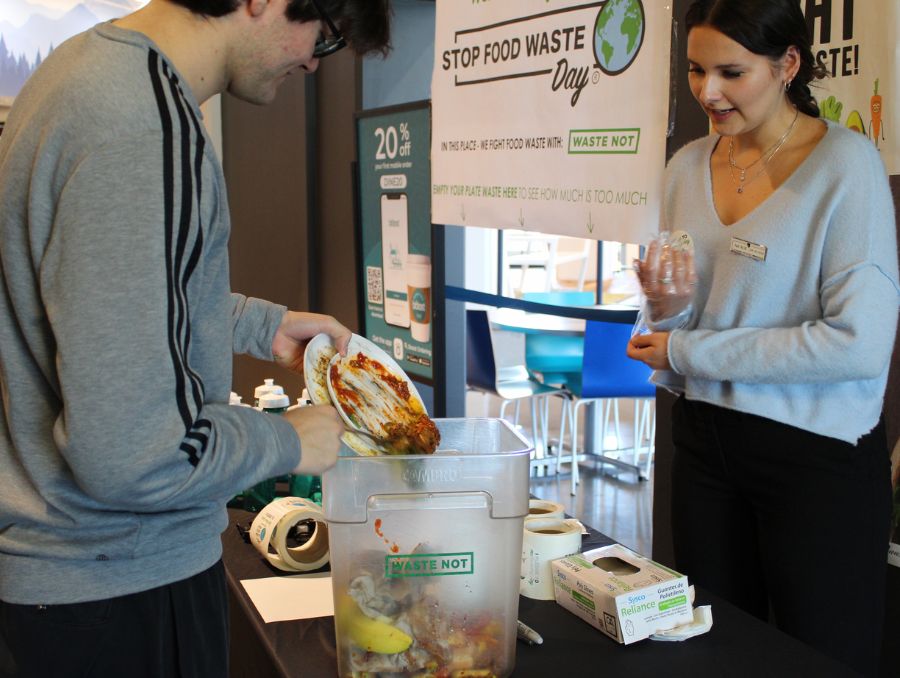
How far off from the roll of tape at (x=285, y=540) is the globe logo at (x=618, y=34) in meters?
1.31

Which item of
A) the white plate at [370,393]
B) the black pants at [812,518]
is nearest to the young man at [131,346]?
the white plate at [370,393]

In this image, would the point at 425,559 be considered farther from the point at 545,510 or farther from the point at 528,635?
the point at 545,510

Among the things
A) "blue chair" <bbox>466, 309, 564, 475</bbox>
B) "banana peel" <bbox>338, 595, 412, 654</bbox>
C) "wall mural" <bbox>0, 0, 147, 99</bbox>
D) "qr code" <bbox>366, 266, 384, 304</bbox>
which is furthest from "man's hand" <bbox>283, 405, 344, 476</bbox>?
"wall mural" <bbox>0, 0, 147, 99</bbox>

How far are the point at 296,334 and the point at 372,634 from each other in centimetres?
46

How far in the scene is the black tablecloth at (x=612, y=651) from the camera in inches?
47.8

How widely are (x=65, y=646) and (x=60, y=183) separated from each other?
0.49m

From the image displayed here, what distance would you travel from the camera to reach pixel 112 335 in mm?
860

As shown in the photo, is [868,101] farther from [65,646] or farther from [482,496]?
[65,646]

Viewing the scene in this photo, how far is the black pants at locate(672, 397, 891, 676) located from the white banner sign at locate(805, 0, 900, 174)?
584 mm

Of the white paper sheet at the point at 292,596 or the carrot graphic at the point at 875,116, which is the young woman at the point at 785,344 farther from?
the white paper sheet at the point at 292,596

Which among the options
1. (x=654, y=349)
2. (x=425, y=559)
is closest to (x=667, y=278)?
(x=654, y=349)

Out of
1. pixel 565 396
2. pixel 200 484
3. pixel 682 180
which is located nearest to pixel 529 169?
pixel 682 180

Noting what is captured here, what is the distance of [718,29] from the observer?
1.70 metres

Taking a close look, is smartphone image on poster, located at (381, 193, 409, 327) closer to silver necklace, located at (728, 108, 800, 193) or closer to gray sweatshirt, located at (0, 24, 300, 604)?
silver necklace, located at (728, 108, 800, 193)
